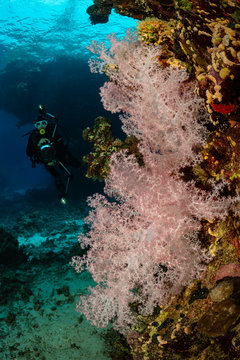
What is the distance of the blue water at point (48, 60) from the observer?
67.2 feet

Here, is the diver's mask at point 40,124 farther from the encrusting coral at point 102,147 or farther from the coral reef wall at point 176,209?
the coral reef wall at point 176,209

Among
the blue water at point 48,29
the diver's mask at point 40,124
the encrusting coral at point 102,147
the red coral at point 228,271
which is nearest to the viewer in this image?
the red coral at point 228,271

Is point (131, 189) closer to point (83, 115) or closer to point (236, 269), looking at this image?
point (236, 269)

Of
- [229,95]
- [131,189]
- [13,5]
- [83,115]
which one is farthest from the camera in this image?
[13,5]

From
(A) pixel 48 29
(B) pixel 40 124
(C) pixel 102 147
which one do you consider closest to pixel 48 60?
(A) pixel 48 29

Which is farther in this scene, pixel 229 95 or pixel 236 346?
pixel 236 346

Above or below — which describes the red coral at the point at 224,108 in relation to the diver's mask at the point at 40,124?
above

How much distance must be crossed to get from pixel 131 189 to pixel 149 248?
74cm

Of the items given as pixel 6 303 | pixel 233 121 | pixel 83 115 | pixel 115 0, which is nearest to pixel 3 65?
pixel 83 115

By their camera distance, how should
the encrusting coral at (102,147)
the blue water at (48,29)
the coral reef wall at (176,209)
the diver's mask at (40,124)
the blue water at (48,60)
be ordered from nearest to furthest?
the coral reef wall at (176,209) < the encrusting coral at (102,147) < the diver's mask at (40,124) < the blue water at (48,60) < the blue water at (48,29)

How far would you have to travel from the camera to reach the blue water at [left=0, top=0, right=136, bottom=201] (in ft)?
67.2

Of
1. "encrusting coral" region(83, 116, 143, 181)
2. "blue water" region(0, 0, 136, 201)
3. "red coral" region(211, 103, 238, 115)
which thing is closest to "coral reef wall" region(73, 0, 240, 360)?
"red coral" region(211, 103, 238, 115)

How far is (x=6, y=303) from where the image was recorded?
13.9 feet

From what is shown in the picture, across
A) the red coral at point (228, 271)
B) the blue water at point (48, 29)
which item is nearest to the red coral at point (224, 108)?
the red coral at point (228, 271)
